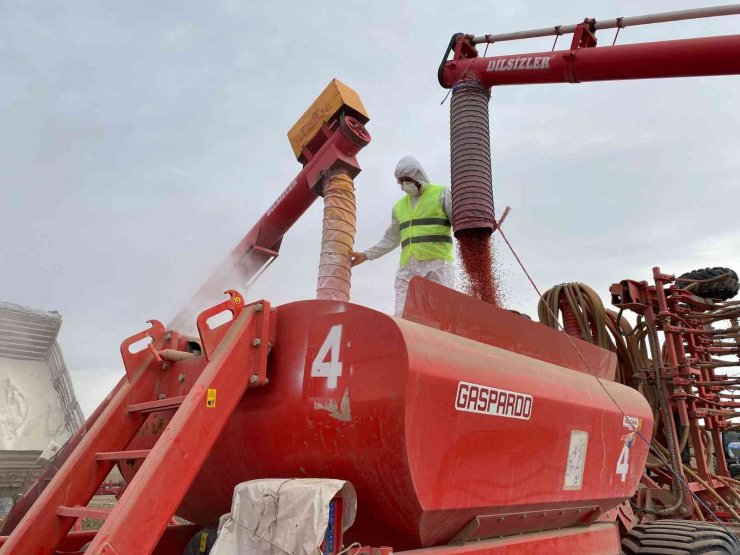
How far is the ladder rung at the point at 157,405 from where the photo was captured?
2474 mm

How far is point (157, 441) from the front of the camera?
2.19m

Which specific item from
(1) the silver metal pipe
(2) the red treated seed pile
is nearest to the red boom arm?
(1) the silver metal pipe

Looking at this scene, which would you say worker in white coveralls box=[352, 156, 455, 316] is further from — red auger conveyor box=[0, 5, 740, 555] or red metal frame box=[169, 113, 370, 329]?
red auger conveyor box=[0, 5, 740, 555]

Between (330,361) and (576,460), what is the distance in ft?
5.01

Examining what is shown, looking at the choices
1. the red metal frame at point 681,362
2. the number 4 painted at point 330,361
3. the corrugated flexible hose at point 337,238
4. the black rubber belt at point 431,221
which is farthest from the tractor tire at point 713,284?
the number 4 painted at point 330,361

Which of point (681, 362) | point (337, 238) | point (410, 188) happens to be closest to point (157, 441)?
point (337, 238)

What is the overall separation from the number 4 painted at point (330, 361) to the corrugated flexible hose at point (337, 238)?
184cm

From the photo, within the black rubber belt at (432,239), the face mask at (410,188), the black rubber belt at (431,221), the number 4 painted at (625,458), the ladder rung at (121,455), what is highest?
the face mask at (410,188)

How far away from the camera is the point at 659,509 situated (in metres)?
4.89

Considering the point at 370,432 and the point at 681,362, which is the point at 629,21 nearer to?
the point at 681,362

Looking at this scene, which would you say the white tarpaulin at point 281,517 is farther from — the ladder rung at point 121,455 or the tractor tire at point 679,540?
the tractor tire at point 679,540

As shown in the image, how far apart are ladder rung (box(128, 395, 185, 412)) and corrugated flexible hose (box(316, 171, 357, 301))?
1761 millimetres

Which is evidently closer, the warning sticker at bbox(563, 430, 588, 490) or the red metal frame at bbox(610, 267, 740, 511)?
the warning sticker at bbox(563, 430, 588, 490)

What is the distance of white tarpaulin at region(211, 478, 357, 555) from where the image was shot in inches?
78.6
